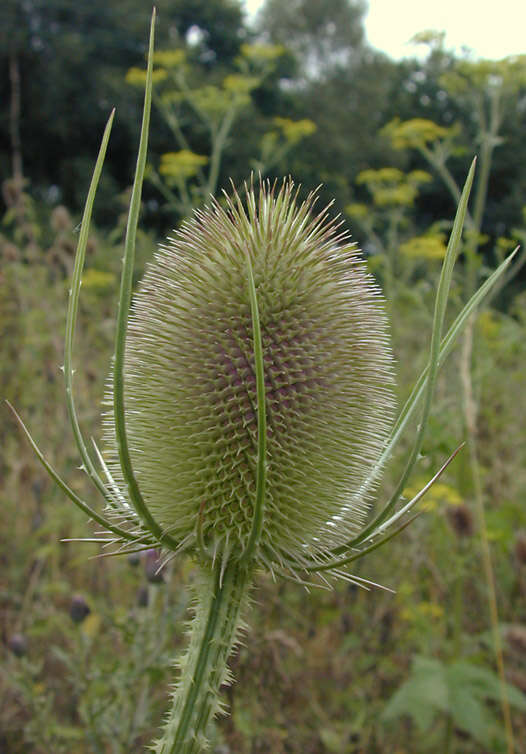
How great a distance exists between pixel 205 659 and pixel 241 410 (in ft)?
1.68

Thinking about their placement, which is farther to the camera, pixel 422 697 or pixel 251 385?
pixel 422 697

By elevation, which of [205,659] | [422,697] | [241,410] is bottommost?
[422,697]

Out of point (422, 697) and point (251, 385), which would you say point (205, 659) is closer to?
point (251, 385)

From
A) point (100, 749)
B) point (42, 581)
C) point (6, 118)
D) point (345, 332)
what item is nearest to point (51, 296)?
point (42, 581)

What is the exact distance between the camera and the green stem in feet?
4.46

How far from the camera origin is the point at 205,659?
1415 millimetres

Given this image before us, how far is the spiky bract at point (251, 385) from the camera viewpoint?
1.46 m

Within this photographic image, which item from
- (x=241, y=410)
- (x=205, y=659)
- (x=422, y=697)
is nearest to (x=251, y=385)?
(x=241, y=410)

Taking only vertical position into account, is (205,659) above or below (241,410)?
below

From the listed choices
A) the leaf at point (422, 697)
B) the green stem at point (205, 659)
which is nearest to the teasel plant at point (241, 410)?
the green stem at point (205, 659)

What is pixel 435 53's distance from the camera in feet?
16.4

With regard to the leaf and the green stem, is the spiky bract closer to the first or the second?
the green stem

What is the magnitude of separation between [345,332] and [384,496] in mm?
2327

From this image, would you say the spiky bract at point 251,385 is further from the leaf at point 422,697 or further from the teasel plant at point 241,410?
the leaf at point 422,697
